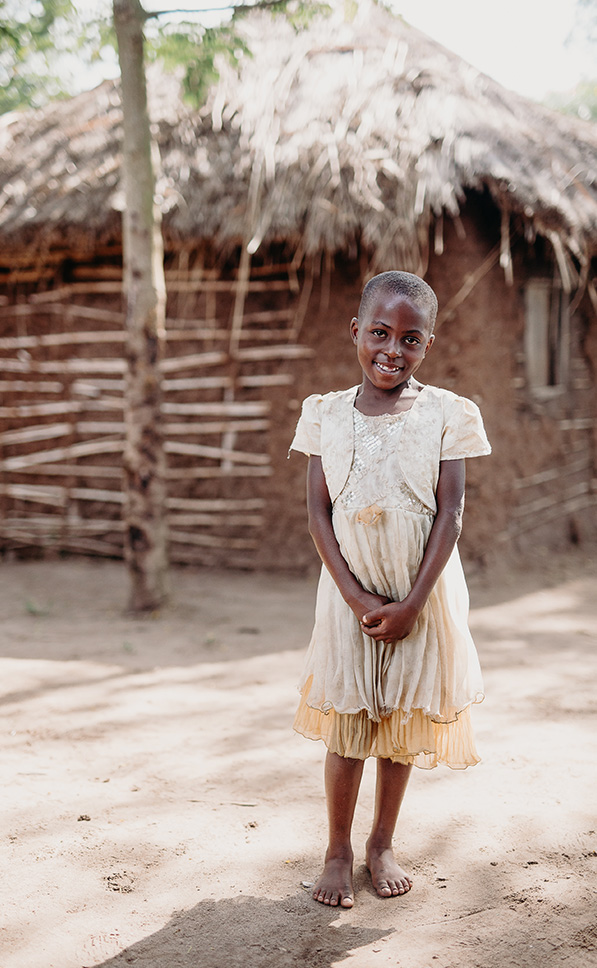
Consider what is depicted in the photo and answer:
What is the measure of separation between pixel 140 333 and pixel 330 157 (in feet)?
5.44

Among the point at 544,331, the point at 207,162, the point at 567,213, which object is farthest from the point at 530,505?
the point at 207,162

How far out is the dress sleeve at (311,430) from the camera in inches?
81.0

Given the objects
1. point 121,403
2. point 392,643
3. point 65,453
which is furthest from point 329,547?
point 65,453

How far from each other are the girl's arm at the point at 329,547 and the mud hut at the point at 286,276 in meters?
3.31

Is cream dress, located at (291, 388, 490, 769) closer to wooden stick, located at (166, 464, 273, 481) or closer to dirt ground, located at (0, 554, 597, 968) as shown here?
dirt ground, located at (0, 554, 597, 968)

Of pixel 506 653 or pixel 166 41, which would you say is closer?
pixel 506 653

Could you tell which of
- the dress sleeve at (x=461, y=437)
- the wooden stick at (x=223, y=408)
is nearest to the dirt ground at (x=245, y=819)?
the dress sleeve at (x=461, y=437)

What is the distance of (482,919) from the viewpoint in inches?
74.7

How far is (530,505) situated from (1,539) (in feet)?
13.4

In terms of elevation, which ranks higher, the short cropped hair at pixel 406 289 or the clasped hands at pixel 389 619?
the short cropped hair at pixel 406 289

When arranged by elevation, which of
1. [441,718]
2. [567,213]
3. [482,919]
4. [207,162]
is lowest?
[482,919]

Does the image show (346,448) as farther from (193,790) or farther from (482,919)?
(193,790)

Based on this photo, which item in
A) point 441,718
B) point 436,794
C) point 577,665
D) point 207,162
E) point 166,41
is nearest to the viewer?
point 441,718

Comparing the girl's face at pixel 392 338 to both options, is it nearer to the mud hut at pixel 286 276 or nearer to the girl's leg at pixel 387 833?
the girl's leg at pixel 387 833
